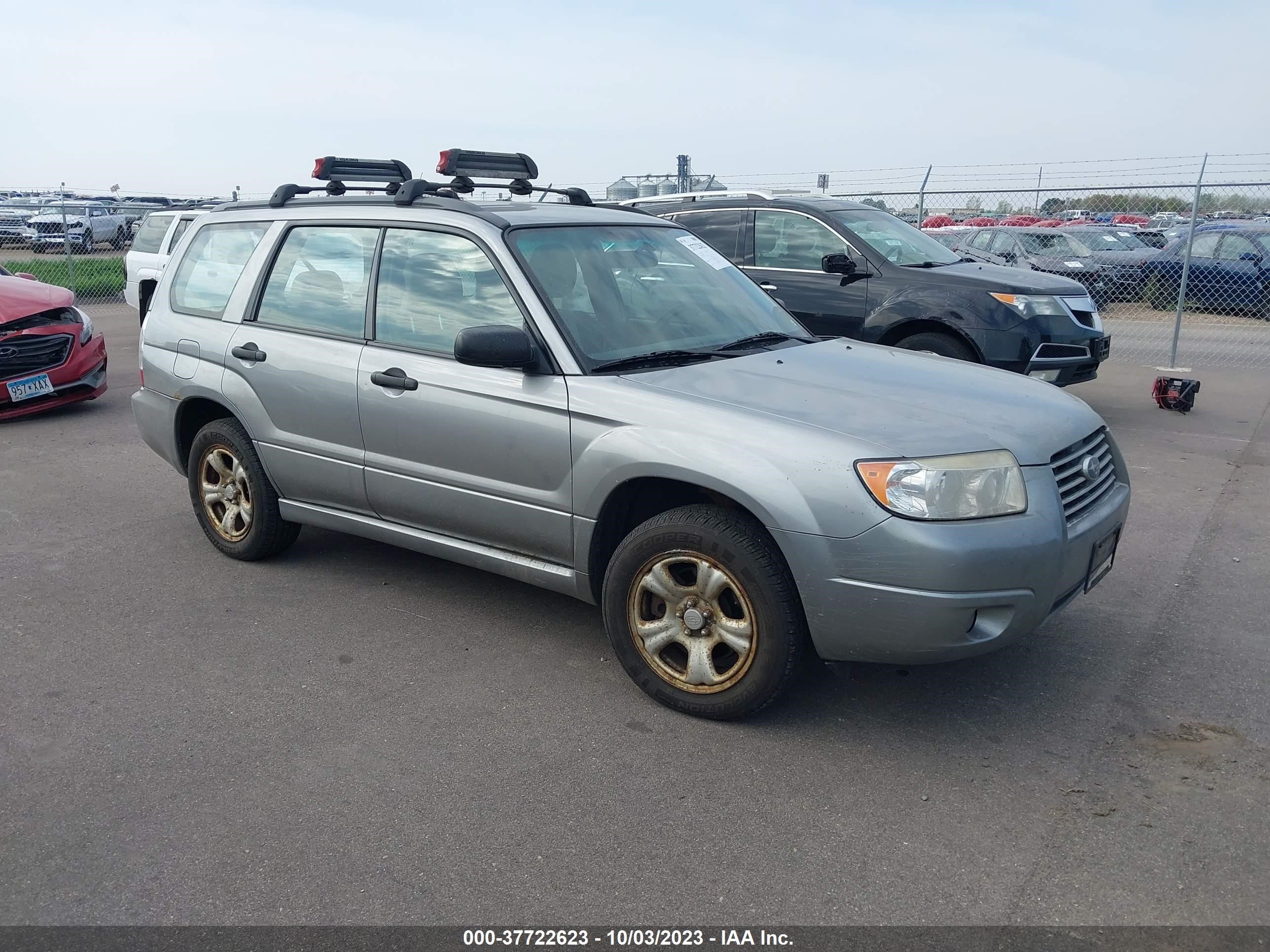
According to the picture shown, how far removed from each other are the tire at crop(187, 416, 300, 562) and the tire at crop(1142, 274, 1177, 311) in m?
15.5

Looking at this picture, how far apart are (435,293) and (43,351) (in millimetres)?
6098

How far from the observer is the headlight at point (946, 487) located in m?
3.44

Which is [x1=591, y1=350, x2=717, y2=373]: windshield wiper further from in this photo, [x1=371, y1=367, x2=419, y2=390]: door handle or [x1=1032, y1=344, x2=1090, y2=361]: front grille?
[x1=1032, y1=344, x2=1090, y2=361]: front grille

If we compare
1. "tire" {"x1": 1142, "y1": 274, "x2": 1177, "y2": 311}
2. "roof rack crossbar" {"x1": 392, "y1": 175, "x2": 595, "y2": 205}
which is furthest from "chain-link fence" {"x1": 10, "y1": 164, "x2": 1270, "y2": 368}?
"roof rack crossbar" {"x1": 392, "y1": 175, "x2": 595, "y2": 205}

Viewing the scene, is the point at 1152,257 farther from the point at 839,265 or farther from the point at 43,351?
the point at 43,351

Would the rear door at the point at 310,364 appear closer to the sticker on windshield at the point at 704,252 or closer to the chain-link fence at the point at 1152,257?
the sticker on windshield at the point at 704,252

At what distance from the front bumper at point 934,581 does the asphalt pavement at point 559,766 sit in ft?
1.43

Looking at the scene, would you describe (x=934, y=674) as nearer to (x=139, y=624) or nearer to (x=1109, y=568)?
(x=1109, y=568)

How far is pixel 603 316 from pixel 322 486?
61.8 inches

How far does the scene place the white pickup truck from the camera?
13.7m

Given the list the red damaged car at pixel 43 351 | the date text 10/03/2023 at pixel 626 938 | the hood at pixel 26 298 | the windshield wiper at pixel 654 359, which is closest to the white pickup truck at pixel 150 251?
the hood at pixel 26 298

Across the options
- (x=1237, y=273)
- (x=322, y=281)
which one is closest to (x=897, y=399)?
(x=322, y=281)

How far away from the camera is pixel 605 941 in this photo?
2754mm

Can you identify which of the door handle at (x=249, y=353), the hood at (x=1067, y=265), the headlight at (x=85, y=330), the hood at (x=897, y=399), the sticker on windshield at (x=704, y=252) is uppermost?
the sticker on windshield at (x=704, y=252)
